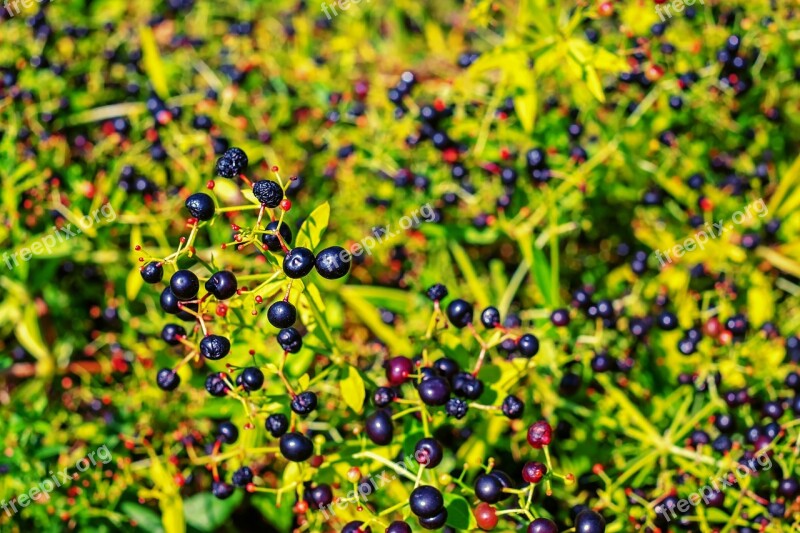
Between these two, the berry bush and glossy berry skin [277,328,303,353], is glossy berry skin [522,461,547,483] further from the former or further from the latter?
glossy berry skin [277,328,303,353]

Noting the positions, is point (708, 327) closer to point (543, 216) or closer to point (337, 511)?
point (543, 216)

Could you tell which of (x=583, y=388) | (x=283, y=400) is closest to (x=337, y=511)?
(x=283, y=400)

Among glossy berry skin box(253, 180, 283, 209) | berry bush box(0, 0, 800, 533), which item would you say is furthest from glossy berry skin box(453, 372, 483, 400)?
glossy berry skin box(253, 180, 283, 209)

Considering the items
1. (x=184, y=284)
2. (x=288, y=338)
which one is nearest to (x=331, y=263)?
(x=288, y=338)

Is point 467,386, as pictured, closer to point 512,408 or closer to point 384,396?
point 512,408

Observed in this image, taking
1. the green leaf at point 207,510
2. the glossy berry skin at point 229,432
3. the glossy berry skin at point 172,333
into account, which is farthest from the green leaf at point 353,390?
the green leaf at point 207,510
